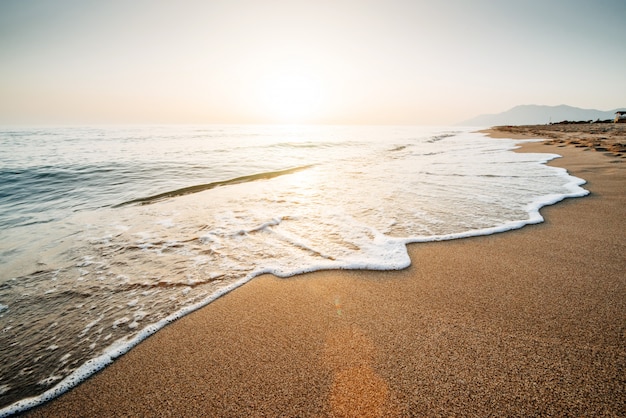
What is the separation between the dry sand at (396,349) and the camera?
162 centimetres

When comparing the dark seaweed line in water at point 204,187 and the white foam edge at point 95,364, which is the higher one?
the dark seaweed line in water at point 204,187

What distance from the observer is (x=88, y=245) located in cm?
430

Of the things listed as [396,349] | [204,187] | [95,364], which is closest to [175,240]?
[95,364]

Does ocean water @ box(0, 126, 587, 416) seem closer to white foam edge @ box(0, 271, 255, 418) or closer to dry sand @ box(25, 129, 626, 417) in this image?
white foam edge @ box(0, 271, 255, 418)

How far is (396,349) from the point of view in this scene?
200cm

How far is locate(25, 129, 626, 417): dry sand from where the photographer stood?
1.62 m

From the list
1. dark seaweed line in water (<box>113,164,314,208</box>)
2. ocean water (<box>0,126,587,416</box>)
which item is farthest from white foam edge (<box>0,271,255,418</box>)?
dark seaweed line in water (<box>113,164,314,208</box>)

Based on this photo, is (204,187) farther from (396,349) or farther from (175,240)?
→ (396,349)

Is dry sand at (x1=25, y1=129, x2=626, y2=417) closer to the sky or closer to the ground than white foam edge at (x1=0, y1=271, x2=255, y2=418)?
closer to the sky

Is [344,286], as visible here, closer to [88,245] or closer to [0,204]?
[88,245]

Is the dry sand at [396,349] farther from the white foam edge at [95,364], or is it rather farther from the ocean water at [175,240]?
the ocean water at [175,240]

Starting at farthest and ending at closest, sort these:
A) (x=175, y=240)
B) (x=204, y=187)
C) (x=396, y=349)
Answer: (x=204, y=187), (x=175, y=240), (x=396, y=349)

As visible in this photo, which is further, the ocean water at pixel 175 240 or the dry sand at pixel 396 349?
the ocean water at pixel 175 240

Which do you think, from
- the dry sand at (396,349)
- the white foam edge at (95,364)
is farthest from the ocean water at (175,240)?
the dry sand at (396,349)
